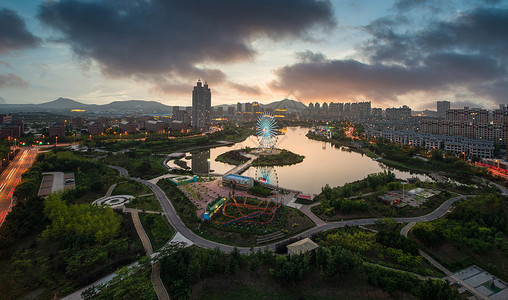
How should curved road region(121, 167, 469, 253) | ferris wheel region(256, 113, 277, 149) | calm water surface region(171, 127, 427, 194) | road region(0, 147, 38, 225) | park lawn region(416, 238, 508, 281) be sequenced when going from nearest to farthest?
park lawn region(416, 238, 508, 281) → curved road region(121, 167, 469, 253) → road region(0, 147, 38, 225) → calm water surface region(171, 127, 427, 194) → ferris wheel region(256, 113, 277, 149)

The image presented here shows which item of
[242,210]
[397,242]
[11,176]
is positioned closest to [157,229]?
[242,210]

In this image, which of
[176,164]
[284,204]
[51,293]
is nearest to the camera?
[51,293]

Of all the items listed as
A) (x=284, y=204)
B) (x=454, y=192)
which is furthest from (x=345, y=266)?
(x=454, y=192)

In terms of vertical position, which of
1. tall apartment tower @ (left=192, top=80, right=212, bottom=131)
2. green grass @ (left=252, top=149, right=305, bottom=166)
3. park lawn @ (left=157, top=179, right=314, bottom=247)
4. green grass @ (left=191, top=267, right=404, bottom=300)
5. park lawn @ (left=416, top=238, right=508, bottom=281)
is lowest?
green grass @ (left=191, top=267, right=404, bottom=300)

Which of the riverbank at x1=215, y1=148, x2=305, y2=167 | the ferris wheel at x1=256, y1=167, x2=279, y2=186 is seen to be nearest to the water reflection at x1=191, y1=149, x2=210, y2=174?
the riverbank at x1=215, y1=148, x2=305, y2=167

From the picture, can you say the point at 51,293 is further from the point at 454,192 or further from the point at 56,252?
the point at 454,192

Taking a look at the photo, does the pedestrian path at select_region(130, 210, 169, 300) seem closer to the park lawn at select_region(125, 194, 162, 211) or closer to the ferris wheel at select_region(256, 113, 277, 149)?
the park lawn at select_region(125, 194, 162, 211)

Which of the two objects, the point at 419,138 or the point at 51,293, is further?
the point at 419,138

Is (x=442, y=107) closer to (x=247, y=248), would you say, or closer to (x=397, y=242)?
(x=397, y=242)
